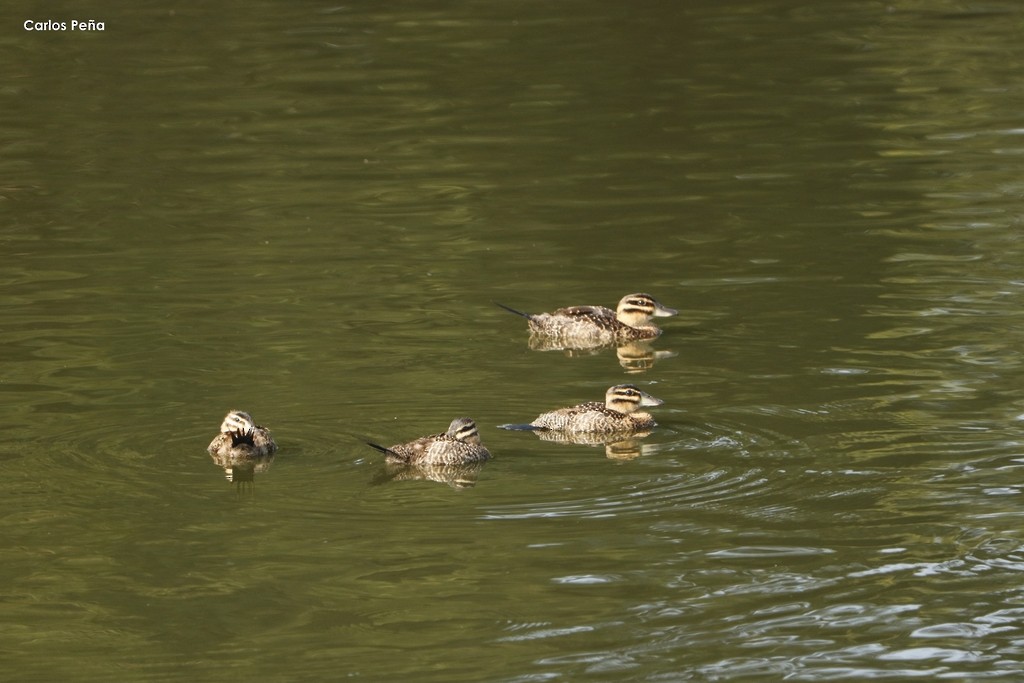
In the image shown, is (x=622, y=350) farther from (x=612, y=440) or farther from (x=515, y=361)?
(x=612, y=440)

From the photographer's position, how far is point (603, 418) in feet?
34.4

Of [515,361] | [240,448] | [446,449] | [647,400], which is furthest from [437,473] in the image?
[515,361]

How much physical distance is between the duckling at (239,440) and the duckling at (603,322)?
314cm

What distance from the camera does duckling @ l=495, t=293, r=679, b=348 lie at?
42.2 ft

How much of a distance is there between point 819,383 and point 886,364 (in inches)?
23.2

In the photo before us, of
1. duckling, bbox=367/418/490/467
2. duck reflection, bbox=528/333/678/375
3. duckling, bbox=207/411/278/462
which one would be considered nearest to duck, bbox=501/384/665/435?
duckling, bbox=367/418/490/467

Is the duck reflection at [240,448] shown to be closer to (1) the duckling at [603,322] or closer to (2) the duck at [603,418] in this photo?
(2) the duck at [603,418]

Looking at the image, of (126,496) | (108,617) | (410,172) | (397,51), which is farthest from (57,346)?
(397,51)

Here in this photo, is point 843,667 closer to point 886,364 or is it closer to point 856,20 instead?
point 886,364

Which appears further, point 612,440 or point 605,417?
point 605,417

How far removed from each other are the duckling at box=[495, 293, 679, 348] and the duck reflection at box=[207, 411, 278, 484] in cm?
317

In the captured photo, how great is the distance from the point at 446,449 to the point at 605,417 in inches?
41.7

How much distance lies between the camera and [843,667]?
7391 mm

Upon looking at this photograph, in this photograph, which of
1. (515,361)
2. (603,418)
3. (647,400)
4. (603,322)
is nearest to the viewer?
(603,418)
